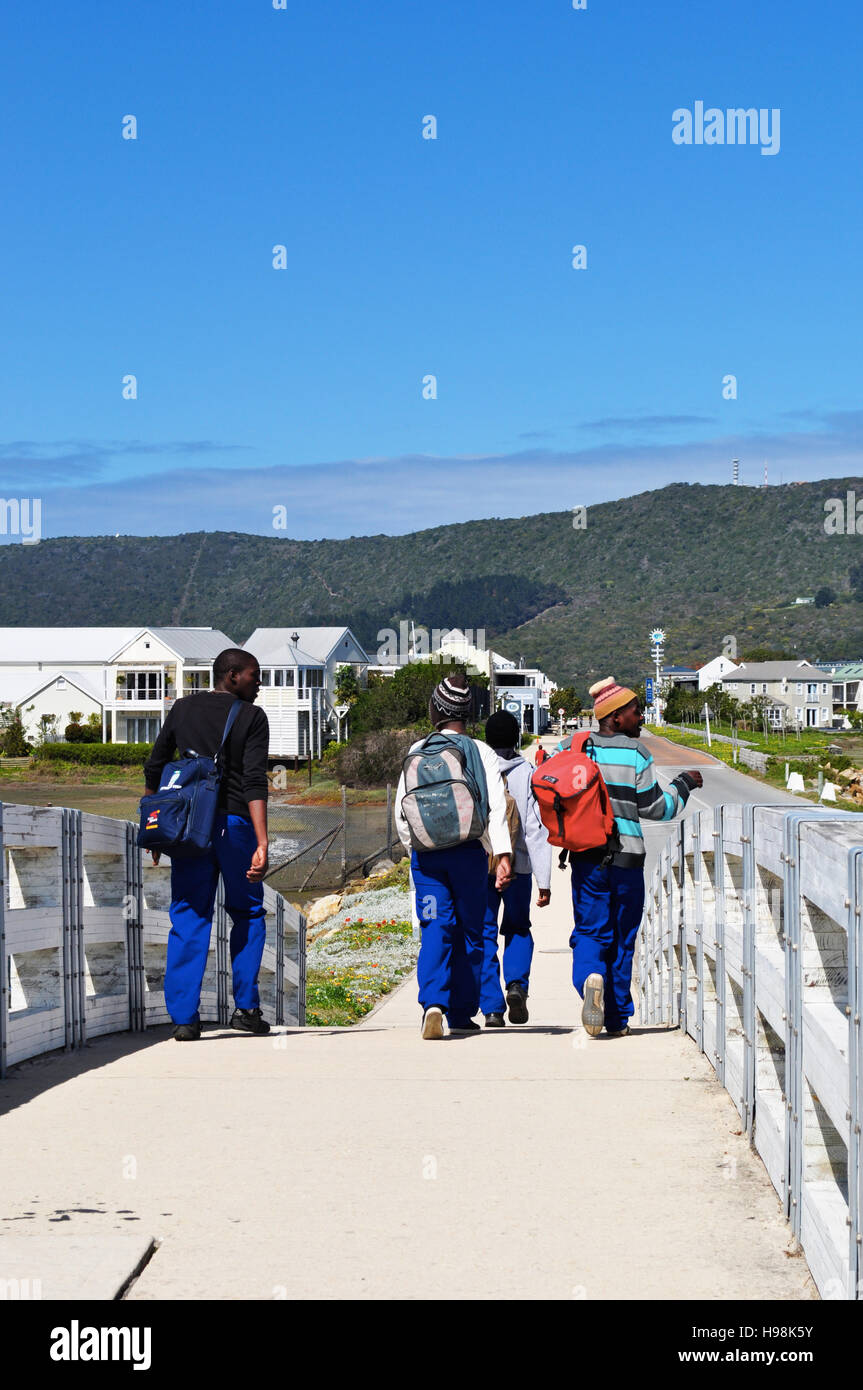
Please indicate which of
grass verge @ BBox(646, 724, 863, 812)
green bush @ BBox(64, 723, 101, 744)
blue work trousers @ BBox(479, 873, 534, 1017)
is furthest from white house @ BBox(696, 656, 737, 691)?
blue work trousers @ BBox(479, 873, 534, 1017)

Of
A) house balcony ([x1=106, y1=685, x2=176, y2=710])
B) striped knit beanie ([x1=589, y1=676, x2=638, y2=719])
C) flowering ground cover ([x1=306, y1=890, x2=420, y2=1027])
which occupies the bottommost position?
flowering ground cover ([x1=306, y1=890, x2=420, y2=1027])

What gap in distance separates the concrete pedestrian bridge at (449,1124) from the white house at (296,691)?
2945 inches

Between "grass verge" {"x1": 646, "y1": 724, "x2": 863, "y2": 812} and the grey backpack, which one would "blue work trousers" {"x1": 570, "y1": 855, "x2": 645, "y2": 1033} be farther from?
"grass verge" {"x1": 646, "y1": 724, "x2": 863, "y2": 812}

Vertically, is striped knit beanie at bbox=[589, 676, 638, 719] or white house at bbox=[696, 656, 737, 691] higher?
white house at bbox=[696, 656, 737, 691]

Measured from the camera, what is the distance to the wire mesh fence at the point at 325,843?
35938mm

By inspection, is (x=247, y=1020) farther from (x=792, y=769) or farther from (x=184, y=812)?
(x=792, y=769)

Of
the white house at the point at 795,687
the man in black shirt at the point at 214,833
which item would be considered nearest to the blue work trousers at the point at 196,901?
the man in black shirt at the point at 214,833

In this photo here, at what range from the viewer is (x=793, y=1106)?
4.26 metres

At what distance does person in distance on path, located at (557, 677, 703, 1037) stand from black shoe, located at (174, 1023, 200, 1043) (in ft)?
6.26

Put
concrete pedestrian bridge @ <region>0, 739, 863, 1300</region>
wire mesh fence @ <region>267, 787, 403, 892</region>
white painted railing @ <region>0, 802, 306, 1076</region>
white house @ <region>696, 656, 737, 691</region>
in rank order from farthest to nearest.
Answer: white house @ <region>696, 656, 737, 691</region>
wire mesh fence @ <region>267, 787, 403, 892</region>
white painted railing @ <region>0, 802, 306, 1076</region>
concrete pedestrian bridge @ <region>0, 739, 863, 1300</region>

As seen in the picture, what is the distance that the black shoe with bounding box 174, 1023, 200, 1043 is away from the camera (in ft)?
25.7

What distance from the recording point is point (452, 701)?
8156 mm
